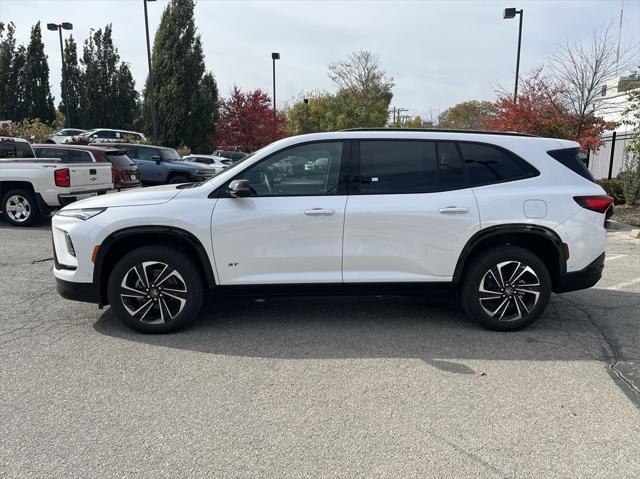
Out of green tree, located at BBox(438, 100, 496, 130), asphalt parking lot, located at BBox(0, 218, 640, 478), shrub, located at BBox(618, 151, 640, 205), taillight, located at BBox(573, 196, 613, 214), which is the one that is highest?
green tree, located at BBox(438, 100, 496, 130)

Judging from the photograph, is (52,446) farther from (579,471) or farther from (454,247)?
(454,247)

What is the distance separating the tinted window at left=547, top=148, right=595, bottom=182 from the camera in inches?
188

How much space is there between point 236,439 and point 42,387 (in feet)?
5.18

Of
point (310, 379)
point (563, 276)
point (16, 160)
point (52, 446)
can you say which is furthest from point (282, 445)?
point (16, 160)

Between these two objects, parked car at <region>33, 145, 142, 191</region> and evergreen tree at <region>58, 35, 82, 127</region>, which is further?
evergreen tree at <region>58, 35, 82, 127</region>

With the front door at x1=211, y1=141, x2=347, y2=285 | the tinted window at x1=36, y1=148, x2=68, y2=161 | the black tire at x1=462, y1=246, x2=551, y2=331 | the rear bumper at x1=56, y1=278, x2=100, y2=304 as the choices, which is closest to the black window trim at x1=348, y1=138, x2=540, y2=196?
the front door at x1=211, y1=141, x2=347, y2=285

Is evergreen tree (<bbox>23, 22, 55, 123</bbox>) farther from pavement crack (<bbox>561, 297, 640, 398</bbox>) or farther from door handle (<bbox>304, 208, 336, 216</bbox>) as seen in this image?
pavement crack (<bbox>561, 297, 640, 398</bbox>)

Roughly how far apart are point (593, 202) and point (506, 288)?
1073mm

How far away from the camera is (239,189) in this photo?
439 cm

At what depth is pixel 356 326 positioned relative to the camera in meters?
4.93

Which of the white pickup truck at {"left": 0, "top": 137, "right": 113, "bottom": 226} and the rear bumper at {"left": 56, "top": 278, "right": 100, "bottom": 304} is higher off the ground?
the white pickup truck at {"left": 0, "top": 137, "right": 113, "bottom": 226}

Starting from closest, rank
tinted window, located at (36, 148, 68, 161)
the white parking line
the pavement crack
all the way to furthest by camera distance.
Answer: the pavement crack → the white parking line → tinted window, located at (36, 148, 68, 161)

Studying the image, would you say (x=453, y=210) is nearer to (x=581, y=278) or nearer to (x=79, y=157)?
(x=581, y=278)

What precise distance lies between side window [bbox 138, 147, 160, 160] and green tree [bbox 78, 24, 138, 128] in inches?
1008
